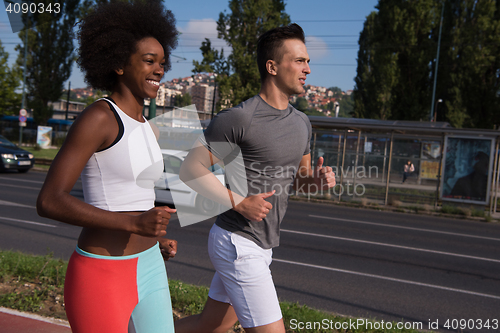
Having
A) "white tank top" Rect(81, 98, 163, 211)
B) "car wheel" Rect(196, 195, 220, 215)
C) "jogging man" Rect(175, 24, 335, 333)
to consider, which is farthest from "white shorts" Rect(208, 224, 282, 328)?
"car wheel" Rect(196, 195, 220, 215)

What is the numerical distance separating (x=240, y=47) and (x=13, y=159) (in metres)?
12.0

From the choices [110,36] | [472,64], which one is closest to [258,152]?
[110,36]

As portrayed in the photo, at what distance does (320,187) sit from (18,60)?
1609 inches

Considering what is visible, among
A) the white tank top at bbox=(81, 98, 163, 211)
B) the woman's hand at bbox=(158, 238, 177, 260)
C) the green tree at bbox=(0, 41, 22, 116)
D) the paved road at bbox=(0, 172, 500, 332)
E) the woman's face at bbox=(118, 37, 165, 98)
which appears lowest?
the paved road at bbox=(0, 172, 500, 332)

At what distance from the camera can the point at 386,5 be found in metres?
27.6

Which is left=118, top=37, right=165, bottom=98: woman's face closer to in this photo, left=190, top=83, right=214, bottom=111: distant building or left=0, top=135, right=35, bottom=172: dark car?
left=190, top=83, right=214, bottom=111: distant building

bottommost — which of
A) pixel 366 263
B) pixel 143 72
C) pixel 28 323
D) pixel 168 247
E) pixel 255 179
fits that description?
pixel 366 263

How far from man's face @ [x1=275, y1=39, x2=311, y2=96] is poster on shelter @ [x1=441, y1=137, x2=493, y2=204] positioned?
1528 cm

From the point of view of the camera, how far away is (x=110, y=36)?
1.83 meters

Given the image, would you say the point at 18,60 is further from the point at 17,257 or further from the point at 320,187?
the point at 320,187

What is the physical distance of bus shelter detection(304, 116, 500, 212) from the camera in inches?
617

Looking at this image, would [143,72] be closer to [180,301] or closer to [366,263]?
[180,301]

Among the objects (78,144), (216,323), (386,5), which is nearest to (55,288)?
(216,323)

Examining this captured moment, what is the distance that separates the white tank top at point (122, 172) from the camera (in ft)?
5.29
